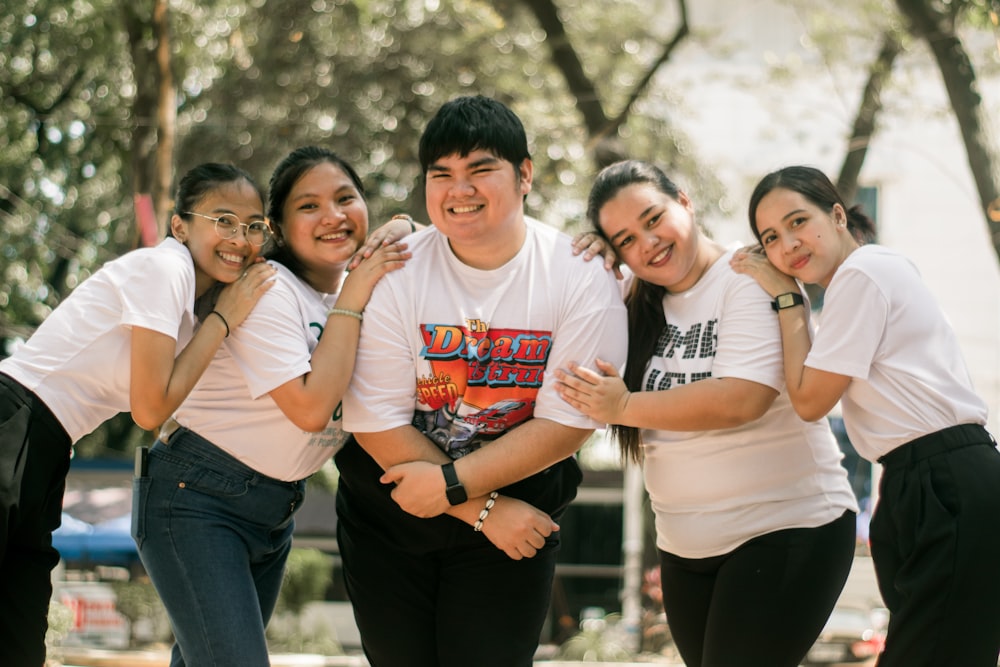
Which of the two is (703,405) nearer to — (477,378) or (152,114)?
(477,378)

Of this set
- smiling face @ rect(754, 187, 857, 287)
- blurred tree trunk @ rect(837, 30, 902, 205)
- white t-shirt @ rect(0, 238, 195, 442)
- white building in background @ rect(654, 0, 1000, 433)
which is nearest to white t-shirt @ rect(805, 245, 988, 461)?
smiling face @ rect(754, 187, 857, 287)

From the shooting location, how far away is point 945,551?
2318 mm

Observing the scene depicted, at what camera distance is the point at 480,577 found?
8.84ft

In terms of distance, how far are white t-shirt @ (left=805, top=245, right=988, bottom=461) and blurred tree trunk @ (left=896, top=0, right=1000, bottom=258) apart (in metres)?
3.82

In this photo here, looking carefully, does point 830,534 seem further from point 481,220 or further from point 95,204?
point 95,204

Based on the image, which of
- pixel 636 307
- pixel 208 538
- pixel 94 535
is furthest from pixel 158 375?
pixel 94 535

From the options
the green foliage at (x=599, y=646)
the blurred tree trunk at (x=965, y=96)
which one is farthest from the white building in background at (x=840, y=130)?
the green foliage at (x=599, y=646)

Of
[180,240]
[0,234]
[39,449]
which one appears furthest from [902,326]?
[0,234]

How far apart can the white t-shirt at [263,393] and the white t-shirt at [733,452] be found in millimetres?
979

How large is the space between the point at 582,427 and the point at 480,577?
0.50 m

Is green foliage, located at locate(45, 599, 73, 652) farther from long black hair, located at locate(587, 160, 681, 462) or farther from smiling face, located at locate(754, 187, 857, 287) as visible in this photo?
smiling face, located at locate(754, 187, 857, 287)

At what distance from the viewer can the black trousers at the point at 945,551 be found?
7.52 ft

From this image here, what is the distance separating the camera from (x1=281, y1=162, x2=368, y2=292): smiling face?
2.93m

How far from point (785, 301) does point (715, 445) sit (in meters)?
0.44
